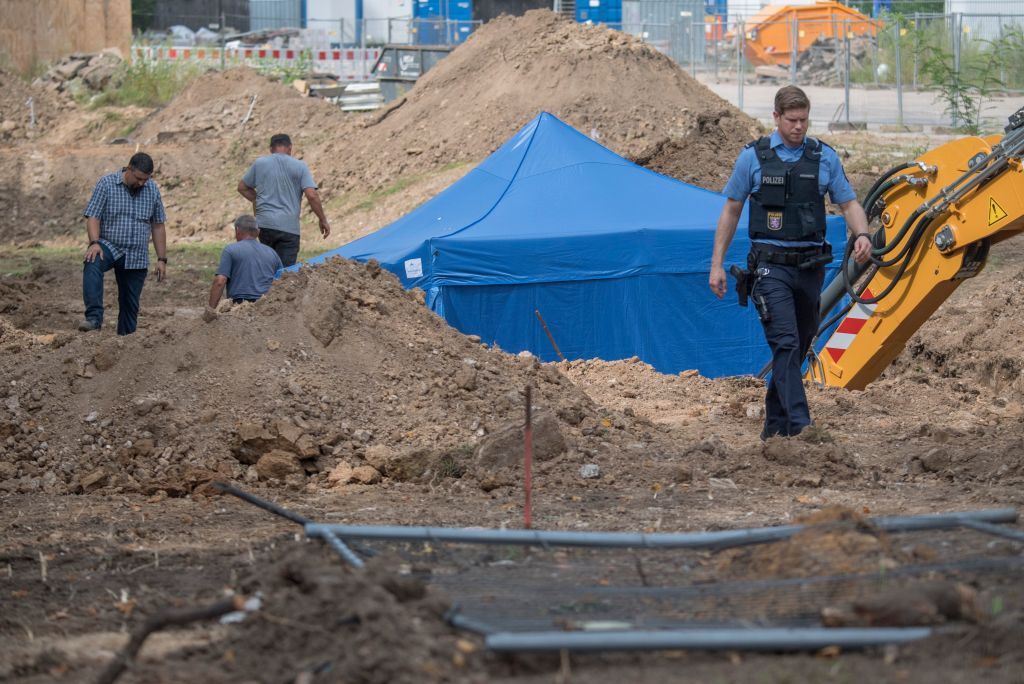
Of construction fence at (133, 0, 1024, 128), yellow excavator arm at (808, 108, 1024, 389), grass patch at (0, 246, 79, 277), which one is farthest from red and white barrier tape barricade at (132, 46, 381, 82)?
yellow excavator arm at (808, 108, 1024, 389)

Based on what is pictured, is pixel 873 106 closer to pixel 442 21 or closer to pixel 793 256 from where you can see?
pixel 442 21

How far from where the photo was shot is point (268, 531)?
5727mm

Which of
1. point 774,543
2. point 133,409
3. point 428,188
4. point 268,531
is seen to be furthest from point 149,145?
point 774,543

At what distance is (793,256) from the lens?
6934mm

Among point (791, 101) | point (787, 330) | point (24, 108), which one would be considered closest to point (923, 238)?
point (787, 330)

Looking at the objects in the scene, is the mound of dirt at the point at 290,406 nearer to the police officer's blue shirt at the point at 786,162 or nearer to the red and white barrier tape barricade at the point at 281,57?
the police officer's blue shirt at the point at 786,162

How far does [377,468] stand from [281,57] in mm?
26846

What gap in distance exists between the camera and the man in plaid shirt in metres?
10.1

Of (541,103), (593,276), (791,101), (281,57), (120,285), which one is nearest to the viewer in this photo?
(791,101)

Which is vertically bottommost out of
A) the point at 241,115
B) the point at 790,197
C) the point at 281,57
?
the point at 790,197

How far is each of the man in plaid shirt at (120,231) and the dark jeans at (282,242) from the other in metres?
1.58

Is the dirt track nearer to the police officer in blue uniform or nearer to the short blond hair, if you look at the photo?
the police officer in blue uniform

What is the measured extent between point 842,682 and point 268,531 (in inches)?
116

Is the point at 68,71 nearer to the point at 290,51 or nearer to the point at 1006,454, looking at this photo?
the point at 290,51
